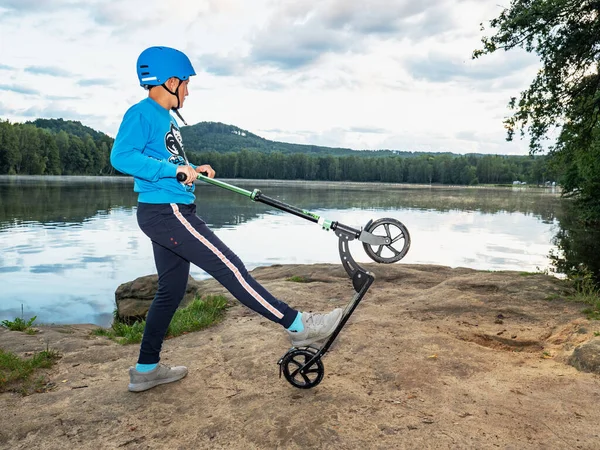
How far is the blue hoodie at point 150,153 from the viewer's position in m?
3.69

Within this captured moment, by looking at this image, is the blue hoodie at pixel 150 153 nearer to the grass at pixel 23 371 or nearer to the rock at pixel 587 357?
the grass at pixel 23 371

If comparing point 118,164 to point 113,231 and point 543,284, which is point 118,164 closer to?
point 543,284

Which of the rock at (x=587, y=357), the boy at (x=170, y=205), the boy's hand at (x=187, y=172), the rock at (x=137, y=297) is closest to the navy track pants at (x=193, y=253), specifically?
the boy at (x=170, y=205)

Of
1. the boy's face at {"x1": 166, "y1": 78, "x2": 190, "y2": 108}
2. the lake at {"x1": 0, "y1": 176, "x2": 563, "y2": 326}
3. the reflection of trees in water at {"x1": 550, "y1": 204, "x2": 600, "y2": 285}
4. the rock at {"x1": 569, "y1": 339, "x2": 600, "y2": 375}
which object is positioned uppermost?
the boy's face at {"x1": 166, "y1": 78, "x2": 190, "y2": 108}

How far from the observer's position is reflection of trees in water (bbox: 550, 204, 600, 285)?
17383mm

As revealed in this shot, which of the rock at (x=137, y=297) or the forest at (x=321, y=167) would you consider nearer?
the rock at (x=137, y=297)

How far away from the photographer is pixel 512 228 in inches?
1264

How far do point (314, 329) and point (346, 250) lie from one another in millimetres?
777

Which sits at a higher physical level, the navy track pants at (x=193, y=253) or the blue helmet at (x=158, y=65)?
the blue helmet at (x=158, y=65)

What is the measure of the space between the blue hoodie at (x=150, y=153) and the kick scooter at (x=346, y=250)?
309 mm

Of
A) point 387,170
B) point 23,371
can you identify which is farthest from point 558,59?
point 387,170

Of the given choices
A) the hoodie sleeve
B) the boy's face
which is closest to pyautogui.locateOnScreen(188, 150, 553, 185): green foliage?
the boy's face

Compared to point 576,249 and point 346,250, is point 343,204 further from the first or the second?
point 346,250

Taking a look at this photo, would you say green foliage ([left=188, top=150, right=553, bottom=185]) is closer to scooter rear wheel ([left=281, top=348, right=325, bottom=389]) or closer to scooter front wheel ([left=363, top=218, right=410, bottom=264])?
scooter front wheel ([left=363, top=218, right=410, bottom=264])
